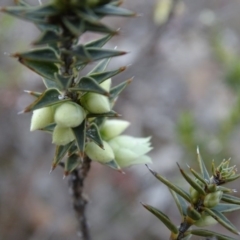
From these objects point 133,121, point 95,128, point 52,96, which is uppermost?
point 52,96

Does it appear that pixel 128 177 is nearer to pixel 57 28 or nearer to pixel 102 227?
pixel 102 227

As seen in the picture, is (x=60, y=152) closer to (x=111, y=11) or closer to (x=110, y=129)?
(x=110, y=129)

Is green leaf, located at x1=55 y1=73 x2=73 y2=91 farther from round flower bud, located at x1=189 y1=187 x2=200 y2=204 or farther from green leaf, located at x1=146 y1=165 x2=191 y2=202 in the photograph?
round flower bud, located at x1=189 y1=187 x2=200 y2=204

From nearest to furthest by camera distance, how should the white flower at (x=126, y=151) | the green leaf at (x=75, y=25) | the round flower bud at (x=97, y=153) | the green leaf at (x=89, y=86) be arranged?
1. the green leaf at (x=75, y=25)
2. the green leaf at (x=89, y=86)
3. the round flower bud at (x=97, y=153)
4. the white flower at (x=126, y=151)


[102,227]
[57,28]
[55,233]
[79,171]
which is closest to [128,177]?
[102,227]

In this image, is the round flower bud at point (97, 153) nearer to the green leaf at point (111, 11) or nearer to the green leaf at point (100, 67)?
the green leaf at point (100, 67)

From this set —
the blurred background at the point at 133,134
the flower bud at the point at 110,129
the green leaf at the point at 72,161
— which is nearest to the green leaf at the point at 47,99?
the green leaf at the point at 72,161
